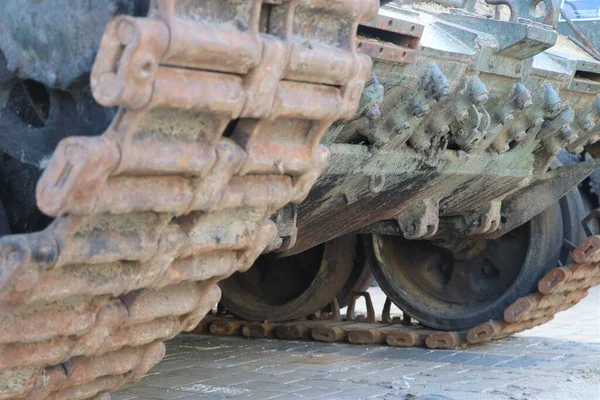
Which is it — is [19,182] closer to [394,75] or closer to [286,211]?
[286,211]

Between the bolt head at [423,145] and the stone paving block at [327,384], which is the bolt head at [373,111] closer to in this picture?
the bolt head at [423,145]

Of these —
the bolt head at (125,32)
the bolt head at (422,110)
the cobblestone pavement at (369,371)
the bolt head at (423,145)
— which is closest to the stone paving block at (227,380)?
the cobblestone pavement at (369,371)

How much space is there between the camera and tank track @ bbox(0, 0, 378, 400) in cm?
266

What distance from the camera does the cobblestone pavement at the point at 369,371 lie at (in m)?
5.37

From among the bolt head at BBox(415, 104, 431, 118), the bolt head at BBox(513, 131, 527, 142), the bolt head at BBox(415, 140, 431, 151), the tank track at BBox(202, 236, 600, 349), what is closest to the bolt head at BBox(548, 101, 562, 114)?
the bolt head at BBox(513, 131, 527, 142)

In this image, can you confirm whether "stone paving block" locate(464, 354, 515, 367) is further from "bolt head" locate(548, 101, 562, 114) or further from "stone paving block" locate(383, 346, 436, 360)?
"bolt head" locate(548, 101, 562, 114)

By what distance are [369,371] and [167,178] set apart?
332 centimetres

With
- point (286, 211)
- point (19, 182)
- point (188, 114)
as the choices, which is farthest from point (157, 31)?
point (286, 211)

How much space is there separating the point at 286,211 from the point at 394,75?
684mm

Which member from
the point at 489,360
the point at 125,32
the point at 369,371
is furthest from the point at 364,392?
the point at 125,32

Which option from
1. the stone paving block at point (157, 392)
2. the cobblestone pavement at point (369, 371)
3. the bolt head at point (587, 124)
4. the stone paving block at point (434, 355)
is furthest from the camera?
the stone paving block at point (434, 355)

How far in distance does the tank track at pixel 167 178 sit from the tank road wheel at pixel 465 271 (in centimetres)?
366

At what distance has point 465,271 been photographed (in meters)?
7.38

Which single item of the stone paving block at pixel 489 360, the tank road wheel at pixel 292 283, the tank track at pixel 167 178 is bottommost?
the stone paving block at pixel 489 360
